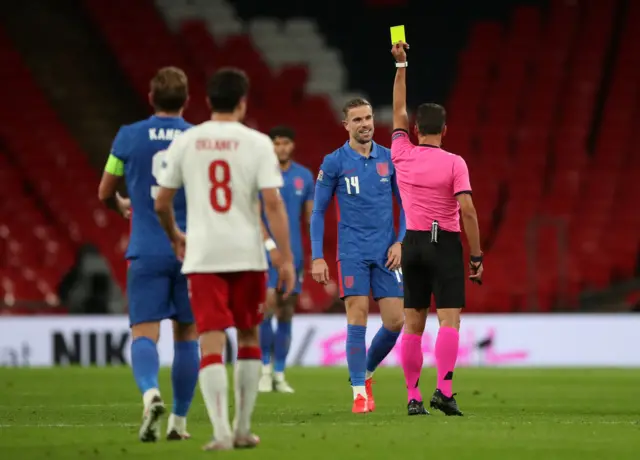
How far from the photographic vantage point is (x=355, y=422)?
795 centimetres

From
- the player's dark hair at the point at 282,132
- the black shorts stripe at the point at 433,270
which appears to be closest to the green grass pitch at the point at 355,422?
the black shorts stripe at the point at 433,270

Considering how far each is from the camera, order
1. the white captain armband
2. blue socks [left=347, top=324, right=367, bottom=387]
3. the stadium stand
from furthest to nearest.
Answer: the stadium stand → blue socks [left=347, top=324, right=367, bottom=387] → the white captain armband

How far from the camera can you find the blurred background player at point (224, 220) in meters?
6.17

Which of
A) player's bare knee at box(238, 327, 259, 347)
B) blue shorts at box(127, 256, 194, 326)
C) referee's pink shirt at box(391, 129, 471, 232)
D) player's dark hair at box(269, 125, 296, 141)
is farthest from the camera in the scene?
player's dark hair at box(269, 125, 296, 141)

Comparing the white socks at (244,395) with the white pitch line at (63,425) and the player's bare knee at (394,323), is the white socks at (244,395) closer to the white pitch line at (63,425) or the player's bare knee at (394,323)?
the white pitch line at (63,425)

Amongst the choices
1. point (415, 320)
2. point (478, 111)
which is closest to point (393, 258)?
point (415, 320)

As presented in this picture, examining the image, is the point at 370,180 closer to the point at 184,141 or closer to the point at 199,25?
the point at 184,141

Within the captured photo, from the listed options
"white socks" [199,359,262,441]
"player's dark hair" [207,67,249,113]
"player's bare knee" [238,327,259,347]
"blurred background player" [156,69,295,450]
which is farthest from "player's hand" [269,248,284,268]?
"player's dark hair" [207,67,249,113]

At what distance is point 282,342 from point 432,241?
13.6 ft

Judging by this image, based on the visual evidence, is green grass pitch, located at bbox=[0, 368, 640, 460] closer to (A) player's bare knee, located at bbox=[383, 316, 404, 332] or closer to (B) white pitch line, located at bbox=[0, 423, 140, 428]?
(B) white pitch line, located at bbox=[0, 423, 140, 428]

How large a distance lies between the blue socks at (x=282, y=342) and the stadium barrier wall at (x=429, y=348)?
425cm

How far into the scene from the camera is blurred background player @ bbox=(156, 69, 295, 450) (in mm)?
6172

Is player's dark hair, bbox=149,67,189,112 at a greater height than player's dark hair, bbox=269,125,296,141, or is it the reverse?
player's dark hair, bbox=269,125,296,141

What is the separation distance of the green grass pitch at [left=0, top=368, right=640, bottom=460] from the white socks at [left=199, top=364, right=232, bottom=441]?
0.12 m
